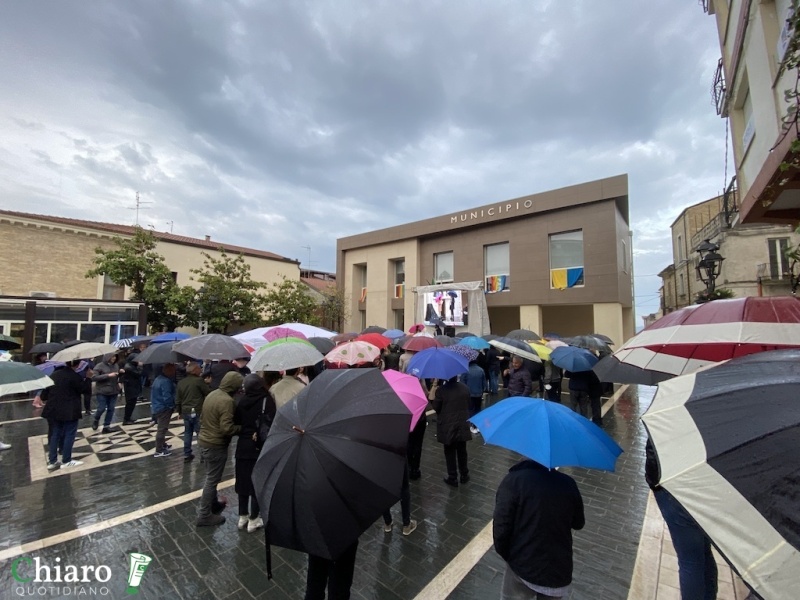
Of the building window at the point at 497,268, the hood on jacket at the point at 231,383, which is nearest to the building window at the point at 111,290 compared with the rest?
the building window at the point at 497,268

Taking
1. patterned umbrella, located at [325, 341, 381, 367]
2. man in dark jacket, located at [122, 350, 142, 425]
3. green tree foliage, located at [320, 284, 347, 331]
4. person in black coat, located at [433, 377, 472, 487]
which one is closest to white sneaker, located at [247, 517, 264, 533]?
patterned umbrella, located at [325, 341, 381, 367]

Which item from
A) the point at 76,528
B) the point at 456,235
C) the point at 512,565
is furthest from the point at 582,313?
the point at 76,528

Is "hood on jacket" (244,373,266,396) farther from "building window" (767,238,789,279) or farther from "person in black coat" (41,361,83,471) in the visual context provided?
"building window" (767,238,789,279)

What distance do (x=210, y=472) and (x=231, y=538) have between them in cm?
77

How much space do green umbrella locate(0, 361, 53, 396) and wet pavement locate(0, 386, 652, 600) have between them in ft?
5.43

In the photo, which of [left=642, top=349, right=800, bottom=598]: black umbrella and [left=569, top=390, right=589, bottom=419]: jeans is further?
[left=569, top=390, right=589, bottom=419]: jeans

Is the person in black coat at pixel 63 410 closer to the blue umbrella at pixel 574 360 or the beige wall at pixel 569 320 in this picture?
the blue umbrella at pixel 574 360

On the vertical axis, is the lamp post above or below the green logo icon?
above

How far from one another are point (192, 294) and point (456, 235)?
14.9 metres

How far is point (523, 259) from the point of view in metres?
17.5

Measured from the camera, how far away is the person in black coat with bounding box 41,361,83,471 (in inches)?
221

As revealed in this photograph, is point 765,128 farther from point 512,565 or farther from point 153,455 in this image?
point 153,455

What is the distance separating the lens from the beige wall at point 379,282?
21688 mm

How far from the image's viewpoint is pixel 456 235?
67.1ft
